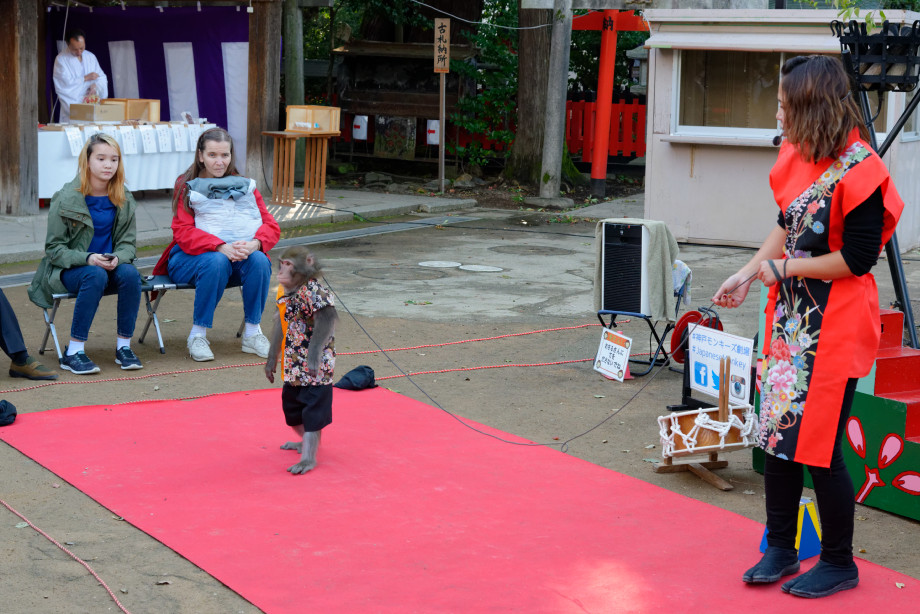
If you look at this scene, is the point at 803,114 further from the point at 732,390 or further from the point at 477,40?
the point at 477,40

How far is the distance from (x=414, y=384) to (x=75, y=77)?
372 inches

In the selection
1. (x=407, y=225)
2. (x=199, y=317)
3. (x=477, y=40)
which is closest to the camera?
(x=199, y=317)

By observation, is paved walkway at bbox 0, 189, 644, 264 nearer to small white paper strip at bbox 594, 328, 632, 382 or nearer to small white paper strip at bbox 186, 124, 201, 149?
small white paper strip at bbox 186, 124, 201, 149

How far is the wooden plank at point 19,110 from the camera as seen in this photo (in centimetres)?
1098

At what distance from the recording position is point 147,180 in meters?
13.0

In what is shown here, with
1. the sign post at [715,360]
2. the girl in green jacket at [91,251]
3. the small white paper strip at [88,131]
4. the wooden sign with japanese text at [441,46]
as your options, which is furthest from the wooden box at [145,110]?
the sign post at [715,360]

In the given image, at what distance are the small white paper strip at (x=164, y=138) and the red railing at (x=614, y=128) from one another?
7314mm

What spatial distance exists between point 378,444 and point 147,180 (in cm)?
892

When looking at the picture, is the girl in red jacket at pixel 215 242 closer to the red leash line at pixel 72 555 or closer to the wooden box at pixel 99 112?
the red leash line at pixel 72 555

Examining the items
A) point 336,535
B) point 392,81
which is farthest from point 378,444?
point 392,81

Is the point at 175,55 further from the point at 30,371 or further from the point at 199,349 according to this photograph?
the point at 30,371

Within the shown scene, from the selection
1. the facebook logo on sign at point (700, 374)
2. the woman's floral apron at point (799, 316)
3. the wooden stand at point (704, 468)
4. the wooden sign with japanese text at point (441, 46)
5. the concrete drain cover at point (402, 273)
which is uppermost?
the wooden sign with japanese text at point (441, 46)

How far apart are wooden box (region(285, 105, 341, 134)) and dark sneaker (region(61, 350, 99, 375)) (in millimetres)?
7211

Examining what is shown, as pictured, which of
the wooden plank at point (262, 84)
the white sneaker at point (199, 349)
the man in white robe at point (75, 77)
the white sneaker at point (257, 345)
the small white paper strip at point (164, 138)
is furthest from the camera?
the man in white robe at point (75, 77)
